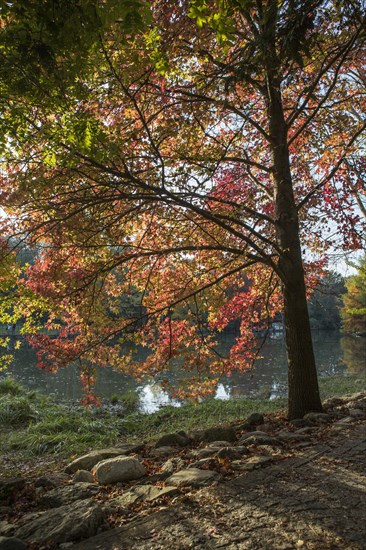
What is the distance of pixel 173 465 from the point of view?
4.57m

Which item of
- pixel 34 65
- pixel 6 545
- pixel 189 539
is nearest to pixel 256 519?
pixel 189 539

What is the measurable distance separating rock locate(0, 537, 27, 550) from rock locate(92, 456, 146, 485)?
147cm

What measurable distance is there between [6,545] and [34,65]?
323 cm

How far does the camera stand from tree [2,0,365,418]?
14.0ft

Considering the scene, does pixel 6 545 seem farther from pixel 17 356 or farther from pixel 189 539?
pixel 17 356

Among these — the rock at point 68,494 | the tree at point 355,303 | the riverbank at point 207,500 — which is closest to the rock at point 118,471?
the riverbank at point 207,500

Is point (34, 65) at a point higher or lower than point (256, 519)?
higher

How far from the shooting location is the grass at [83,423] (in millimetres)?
7785

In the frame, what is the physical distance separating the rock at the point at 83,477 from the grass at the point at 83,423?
2.66 m

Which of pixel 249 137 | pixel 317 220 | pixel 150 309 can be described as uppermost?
pixel 249 137

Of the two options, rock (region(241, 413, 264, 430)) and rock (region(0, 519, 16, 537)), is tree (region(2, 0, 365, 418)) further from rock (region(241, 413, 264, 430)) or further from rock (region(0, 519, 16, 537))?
rock (region(0, 519, 16, 537))

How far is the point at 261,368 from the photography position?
66.2 ft

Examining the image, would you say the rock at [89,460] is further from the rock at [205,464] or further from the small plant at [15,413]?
the small plant at [15,413]

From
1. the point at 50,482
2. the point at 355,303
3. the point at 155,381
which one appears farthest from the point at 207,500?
the point at 355,303
